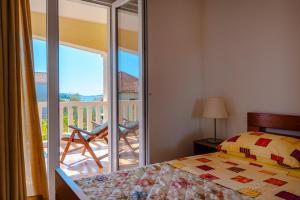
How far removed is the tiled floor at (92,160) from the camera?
309 cm

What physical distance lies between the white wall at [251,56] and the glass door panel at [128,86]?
1005mm

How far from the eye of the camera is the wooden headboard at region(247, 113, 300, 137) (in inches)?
90.5

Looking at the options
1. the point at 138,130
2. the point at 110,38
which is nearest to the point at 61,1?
the point at 110,38

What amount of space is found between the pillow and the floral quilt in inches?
4.6

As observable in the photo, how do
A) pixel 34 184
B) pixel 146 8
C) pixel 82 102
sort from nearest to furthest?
pixel 34 184 < pixel 146 8 < pixel 82 102

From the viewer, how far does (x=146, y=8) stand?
2863mm

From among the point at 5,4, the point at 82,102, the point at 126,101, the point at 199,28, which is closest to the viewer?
the point at 5,4

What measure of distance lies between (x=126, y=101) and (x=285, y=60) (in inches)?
73.1

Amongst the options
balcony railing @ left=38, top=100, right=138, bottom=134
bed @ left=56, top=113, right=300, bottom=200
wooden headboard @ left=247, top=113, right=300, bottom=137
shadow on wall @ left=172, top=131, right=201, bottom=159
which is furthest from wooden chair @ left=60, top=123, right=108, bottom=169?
wooden headboard @ left=247, top=113, right=300, bottom=137

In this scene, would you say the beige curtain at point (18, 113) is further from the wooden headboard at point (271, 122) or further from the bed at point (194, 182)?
the wooden headboard at point (271, 122)

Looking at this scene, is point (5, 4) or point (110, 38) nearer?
point (5, 4)

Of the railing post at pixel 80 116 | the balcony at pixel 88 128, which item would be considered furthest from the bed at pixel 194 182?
the railing post at pixel 80 116

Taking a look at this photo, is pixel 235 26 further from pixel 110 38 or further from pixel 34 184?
pixel 34 184

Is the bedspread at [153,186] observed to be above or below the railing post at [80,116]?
below
